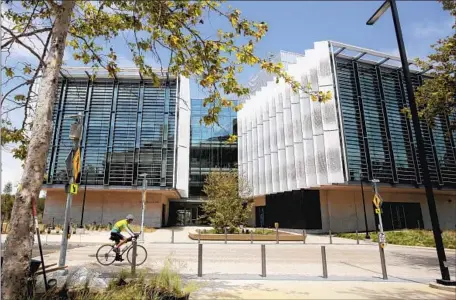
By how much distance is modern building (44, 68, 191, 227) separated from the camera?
3669 cm

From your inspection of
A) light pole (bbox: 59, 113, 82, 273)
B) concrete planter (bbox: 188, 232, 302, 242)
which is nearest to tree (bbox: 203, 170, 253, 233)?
concrete planter (bbox: 188, 232, 302, 242)

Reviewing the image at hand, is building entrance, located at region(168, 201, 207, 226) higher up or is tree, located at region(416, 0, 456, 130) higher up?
tree, located at region(416, 0, 456, 130)

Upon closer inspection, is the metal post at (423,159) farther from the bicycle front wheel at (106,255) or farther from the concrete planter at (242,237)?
the concrete planter at (242,237)

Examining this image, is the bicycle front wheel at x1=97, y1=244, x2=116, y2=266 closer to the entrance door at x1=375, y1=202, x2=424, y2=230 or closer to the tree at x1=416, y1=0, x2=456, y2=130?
the tree at x1=416, y1=0, x2=456, y2=130

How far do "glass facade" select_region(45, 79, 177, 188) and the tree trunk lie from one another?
32.0m

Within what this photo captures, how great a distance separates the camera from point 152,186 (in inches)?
1443

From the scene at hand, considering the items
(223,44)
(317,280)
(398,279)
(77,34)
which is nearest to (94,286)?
(223,44)

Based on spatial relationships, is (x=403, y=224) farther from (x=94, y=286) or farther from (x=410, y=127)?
(x=94, y=286)

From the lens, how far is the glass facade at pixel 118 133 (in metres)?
36.7

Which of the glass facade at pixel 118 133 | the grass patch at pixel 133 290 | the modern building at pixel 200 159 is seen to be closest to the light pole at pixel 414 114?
the grass patch at pixel 133 290

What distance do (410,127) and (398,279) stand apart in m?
29.9

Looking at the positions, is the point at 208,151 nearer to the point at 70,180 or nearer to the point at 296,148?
the point at 296,148

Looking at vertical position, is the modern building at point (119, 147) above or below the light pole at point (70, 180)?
above

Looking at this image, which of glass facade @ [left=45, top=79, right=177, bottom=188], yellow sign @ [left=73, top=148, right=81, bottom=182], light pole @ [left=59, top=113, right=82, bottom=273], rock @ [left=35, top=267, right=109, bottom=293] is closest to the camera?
rock @ [left=35, top=267, right=109, bottom=293]
